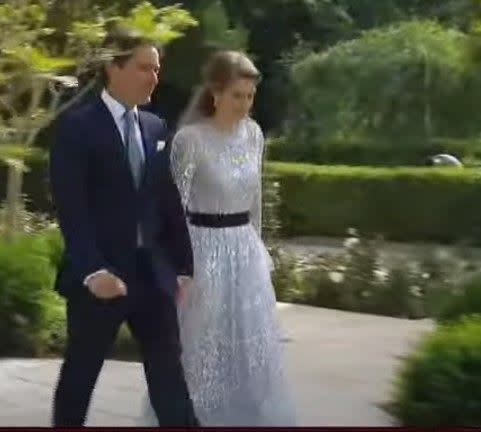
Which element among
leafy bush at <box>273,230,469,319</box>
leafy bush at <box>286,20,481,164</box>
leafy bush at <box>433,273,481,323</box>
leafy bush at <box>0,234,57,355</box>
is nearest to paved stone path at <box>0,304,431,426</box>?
leafy bush at <box>0,234,57,355</box>

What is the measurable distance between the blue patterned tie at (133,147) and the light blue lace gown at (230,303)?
55 centimetres

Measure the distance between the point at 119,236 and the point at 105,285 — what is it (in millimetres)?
243

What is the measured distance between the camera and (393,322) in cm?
1024

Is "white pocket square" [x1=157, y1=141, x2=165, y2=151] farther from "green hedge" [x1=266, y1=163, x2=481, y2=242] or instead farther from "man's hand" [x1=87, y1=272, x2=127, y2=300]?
"green hedge" [x1=266, y1=163, x2=481, y2=242]

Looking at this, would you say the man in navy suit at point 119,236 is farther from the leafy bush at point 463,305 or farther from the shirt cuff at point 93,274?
the leafy bush at point 463,305

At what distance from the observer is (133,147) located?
5219 millimetres

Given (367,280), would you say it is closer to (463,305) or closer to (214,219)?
(463,305)

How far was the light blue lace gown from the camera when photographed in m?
5.81

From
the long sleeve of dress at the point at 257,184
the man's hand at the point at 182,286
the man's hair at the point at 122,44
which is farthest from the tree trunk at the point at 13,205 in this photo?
the man's hair at the point at 122,44

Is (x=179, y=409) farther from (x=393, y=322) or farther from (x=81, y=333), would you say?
(x=393, y=322)

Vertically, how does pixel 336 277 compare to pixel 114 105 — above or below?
below

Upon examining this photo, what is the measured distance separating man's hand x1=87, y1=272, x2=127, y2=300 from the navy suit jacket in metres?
0.04

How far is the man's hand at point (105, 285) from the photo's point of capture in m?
4.95

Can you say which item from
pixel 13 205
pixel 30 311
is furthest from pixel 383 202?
pixel 30 311
